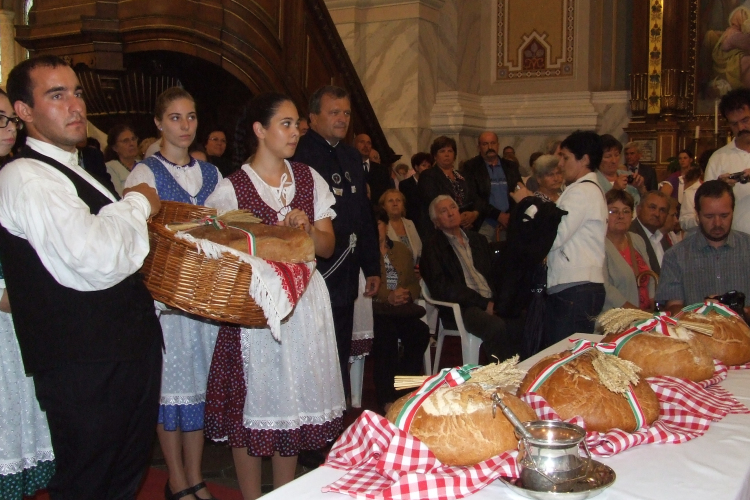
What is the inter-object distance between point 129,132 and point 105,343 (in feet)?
13.8

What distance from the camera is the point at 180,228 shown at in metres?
2.46

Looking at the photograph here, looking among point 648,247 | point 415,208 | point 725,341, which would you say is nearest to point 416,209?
point 415,208

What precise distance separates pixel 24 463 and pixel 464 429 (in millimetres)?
1769

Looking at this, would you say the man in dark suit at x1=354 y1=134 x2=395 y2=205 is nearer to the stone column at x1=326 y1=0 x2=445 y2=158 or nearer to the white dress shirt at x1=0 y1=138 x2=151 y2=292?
the stone column at x1=326 y1=0 x2=445 y2=158

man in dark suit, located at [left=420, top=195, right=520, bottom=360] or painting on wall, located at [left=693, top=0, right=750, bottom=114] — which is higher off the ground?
painting on wall, located at [left=693, top=0, right=750, bottom=114]

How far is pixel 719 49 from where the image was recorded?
35.1 ft

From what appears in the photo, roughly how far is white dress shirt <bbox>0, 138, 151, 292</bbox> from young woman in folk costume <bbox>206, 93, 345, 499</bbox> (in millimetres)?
767

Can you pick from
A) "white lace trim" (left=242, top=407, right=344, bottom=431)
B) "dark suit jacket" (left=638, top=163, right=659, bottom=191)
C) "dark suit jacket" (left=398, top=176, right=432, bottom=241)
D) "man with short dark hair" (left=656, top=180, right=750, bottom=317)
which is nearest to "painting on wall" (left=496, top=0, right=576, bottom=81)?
"dark suit jacket" (left=638, top=163, right=659, bottom=191)

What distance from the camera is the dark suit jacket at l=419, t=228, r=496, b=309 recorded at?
17.6 feet

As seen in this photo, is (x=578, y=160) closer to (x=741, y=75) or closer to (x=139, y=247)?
(x=139, y=247)

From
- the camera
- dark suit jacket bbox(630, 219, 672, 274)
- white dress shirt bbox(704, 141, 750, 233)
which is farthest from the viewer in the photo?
dark suit jacket bbox(630, 219, 672, 274)

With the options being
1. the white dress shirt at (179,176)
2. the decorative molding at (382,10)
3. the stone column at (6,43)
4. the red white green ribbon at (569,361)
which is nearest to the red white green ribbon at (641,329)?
the red white green ribbon at (569,361)

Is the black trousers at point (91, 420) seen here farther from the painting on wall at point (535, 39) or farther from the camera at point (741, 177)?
the painting on wall at point (535, 39)

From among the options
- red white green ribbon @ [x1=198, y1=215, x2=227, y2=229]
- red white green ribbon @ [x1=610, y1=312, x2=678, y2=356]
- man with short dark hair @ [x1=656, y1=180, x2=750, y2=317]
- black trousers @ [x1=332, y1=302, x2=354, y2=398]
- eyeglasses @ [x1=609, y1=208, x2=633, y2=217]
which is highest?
eyeglasses @ [x1=609, y1=208, x2=633, y2=217]
